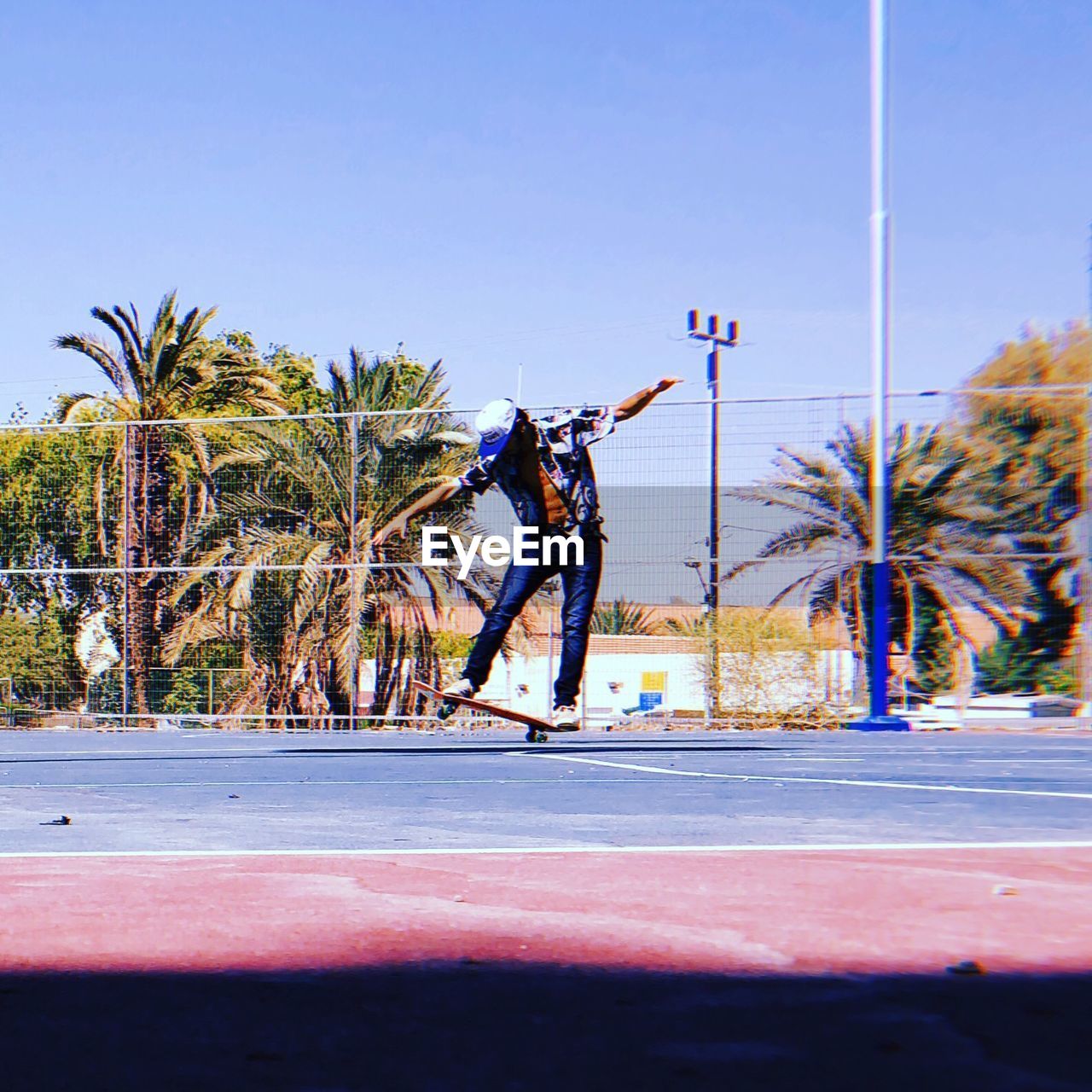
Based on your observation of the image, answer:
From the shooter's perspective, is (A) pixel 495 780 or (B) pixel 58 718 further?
(B) pixel 58 718

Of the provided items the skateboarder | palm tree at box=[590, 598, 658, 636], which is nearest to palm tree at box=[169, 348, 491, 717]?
palm tree at box=[590, 598, 658, 636]

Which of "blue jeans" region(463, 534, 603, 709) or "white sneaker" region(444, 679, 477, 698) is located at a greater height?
"blue jeans" region(463, 534, 603, 709)

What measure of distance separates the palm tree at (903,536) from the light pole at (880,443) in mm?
223

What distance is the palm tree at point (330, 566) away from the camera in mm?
17547

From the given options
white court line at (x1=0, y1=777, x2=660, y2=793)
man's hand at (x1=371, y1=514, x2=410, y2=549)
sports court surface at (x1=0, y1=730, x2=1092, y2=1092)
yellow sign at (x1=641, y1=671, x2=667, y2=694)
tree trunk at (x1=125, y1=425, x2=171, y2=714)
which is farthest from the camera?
tree trunk at (x1=125, y1=425, x2=171, y2=714)

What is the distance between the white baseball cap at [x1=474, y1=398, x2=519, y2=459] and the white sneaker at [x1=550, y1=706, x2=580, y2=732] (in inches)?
80.8

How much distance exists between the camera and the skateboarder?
26.2 ft

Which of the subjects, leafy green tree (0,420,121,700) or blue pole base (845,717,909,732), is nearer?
blue pole base (845,717,909,732)

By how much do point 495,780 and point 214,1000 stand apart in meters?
4.70

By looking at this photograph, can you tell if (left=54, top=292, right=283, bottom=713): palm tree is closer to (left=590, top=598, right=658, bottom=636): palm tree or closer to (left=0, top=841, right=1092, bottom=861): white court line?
(left=590, top=598, right=658, bottom=636): palm tree

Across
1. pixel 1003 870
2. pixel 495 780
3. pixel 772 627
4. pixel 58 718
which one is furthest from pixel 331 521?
pixel 1003 870

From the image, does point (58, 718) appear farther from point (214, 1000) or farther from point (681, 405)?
point (214, 1000)

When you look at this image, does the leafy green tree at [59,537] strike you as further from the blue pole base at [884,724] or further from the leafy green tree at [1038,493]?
the leafy green tree at [1038,493]

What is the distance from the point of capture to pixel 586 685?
56.0 feet
